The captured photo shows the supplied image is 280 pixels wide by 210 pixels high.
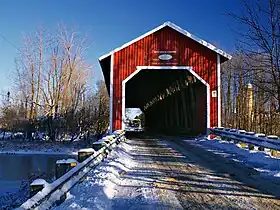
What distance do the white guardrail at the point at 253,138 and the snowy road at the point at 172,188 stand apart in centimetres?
136

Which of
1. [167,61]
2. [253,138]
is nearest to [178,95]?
[167,61]

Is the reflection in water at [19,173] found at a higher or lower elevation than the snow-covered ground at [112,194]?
lower

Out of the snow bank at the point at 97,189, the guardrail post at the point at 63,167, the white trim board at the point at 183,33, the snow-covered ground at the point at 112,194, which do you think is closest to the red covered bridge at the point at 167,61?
the white trim board at the point at 183,33

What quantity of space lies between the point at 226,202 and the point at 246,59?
8.13m

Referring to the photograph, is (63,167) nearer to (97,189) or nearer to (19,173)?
(97,189)

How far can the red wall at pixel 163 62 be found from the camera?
588 inches

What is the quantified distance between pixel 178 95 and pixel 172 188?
56.4 ft

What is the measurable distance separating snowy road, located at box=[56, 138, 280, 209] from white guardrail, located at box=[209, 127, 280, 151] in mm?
1363

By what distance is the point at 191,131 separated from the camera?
58.6ft

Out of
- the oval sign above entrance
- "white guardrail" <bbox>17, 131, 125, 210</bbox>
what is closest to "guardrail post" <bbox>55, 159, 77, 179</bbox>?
"white guardrail" <bbox>17, 131, 125, 210</bbox>

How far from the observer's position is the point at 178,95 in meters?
21.9

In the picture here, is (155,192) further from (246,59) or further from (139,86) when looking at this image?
(139,86)

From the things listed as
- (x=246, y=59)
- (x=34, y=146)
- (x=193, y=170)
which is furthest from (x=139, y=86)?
(x=193, y=170)

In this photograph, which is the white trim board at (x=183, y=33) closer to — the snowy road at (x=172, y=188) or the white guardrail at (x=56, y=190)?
the snowy road at (x=172, y=188)
